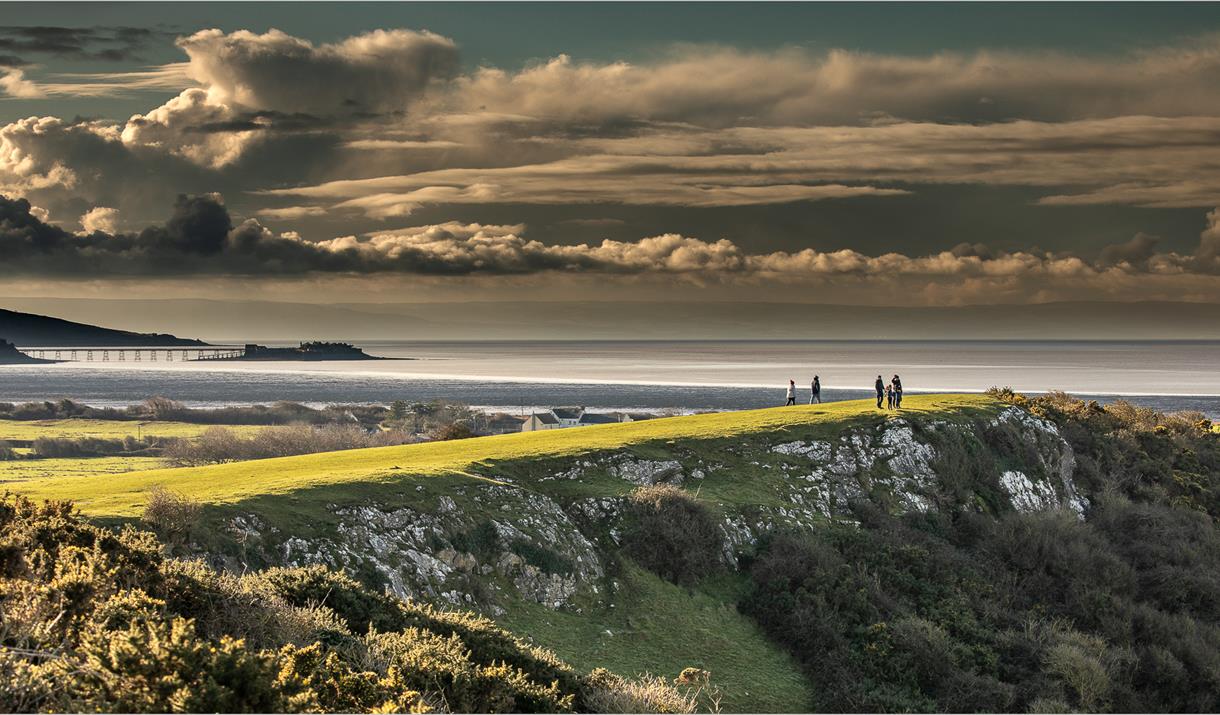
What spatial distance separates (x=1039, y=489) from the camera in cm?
4612

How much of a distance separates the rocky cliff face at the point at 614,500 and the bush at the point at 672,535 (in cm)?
63

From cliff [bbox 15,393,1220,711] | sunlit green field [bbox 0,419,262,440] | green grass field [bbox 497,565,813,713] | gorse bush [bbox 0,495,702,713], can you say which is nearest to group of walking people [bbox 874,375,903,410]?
cliff [bbox 15,393,1220,711]

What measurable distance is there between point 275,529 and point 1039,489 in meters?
36.5

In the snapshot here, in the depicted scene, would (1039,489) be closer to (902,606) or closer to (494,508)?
(902,606)

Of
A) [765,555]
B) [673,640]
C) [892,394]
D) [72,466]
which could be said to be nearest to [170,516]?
[673,640]

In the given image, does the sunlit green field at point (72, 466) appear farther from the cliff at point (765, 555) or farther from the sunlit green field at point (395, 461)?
the cliff at point (765, 555)

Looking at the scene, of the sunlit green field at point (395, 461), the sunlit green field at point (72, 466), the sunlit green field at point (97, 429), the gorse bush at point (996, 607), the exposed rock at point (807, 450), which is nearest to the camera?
the gorse bush at point (996, 607)

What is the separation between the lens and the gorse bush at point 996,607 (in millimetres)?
26266

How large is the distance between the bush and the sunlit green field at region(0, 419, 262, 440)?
74.0 m

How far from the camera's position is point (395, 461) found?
1362 inches

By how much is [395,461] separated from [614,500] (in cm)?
834

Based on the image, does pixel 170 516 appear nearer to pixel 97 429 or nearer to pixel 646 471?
pixel 646 471

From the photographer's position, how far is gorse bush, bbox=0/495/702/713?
10.2 m

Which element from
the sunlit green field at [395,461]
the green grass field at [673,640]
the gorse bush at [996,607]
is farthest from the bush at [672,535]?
the sunlit green field at [395,461]
